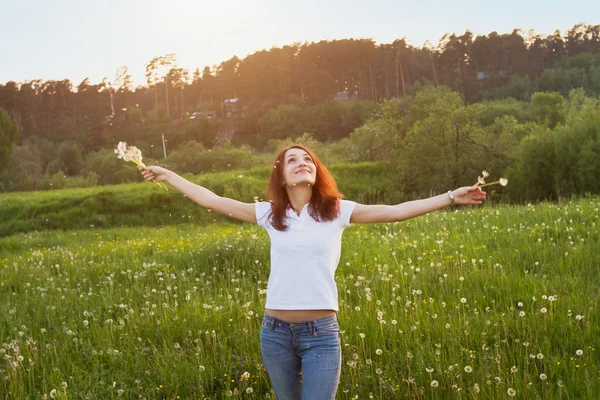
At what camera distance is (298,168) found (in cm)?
460

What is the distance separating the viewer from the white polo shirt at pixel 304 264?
4.20 m

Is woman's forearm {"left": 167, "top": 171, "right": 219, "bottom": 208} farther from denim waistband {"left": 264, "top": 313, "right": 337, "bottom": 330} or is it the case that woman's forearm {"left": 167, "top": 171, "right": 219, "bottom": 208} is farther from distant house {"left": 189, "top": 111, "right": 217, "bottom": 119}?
distant house {"left": 189, "top": 111, "right": 217, "bottom": 119}

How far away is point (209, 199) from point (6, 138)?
62.1m

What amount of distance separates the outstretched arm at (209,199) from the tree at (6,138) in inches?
2383

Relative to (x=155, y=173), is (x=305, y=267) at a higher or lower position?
lower

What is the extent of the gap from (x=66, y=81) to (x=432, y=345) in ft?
329

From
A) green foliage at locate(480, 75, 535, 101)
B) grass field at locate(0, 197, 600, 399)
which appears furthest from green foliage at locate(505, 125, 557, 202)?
green foliage at locate(480, 75, 535, 101)

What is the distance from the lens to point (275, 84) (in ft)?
310

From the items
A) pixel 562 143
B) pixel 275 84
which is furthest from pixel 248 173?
pixel 275 84

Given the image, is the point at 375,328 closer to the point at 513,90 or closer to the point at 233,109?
Result: the point at 513,90

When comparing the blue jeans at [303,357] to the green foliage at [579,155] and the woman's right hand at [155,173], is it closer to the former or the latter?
the woman's right hand at [155,173]

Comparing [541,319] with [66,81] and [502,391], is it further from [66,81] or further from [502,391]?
[66,81]

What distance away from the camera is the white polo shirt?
13.8 ft

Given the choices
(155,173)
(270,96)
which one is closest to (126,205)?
(155,173)
